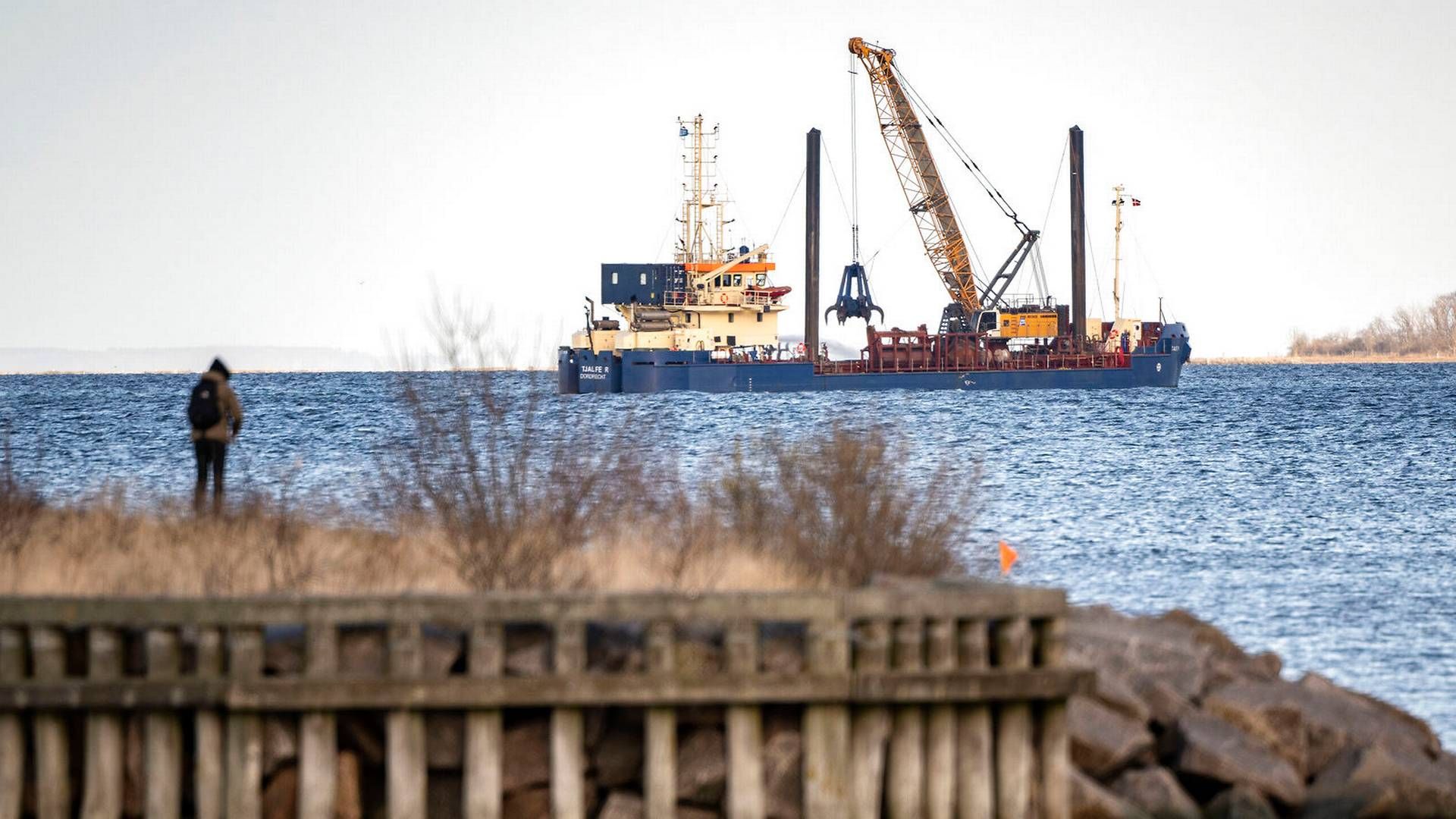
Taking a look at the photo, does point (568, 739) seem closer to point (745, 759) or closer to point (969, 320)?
point (745, 759)

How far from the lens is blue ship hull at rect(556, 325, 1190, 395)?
6856cm

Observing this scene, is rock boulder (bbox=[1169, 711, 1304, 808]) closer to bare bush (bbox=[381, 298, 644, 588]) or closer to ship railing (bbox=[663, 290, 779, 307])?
bare bush (bbox=[381, 298, 644, 588])

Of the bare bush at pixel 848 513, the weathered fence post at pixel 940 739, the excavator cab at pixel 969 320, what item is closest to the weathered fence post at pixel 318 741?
the weathered fence post at pixel 940 739

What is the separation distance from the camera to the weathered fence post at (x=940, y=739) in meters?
7.46

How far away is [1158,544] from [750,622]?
13.8 meters

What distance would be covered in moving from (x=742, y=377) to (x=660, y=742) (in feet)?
207

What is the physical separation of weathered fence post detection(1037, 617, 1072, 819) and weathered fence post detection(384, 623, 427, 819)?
291cm

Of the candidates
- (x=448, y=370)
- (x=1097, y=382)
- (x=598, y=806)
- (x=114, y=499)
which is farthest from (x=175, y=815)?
(x=1097, y=382)

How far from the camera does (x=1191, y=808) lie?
8.12m

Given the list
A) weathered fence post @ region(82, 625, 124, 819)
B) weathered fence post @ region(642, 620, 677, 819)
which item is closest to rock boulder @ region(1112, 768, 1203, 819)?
weathered fence post @ region(642, 620, 677, 819)

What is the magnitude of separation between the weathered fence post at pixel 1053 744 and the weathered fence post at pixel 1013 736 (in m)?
0.08

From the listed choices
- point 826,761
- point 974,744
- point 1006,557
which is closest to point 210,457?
point 1006,557

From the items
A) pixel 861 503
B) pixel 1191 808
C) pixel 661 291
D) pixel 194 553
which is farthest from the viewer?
pixel 661 291

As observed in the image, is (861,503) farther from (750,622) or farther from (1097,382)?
(1097,382)
